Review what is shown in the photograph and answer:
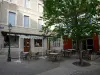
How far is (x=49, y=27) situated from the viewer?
13023 millimetres

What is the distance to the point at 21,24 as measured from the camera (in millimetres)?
18141

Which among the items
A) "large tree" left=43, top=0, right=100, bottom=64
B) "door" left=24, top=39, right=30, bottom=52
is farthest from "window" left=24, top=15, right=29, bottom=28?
"large tree" left=43, top=0, right=100, bottom=64

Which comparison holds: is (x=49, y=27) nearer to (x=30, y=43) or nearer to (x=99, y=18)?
(x=99, y=18)

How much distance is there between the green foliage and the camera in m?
10.9

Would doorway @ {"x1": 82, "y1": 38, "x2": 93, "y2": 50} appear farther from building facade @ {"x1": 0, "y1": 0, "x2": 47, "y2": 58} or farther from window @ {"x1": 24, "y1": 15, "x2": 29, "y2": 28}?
window @ {"x1": 24, "y1": 15, "x2": 29, "y2": 28}

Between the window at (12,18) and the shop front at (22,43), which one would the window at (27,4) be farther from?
the shop front at (22,43)

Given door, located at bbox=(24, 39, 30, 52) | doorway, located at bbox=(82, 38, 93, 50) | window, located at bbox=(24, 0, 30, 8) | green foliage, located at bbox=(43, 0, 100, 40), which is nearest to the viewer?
green foliage, located at bbox=(43, 0, 100, 40)

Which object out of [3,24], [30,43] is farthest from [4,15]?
[30,43]

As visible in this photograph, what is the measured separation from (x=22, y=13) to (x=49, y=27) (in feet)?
22.6

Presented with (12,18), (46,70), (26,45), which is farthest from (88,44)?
(46,70)

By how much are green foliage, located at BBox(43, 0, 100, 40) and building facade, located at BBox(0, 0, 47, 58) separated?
12.7 ft

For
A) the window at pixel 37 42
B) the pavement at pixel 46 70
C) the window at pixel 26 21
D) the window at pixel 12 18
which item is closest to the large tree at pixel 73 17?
the pavement at pixel 46 70

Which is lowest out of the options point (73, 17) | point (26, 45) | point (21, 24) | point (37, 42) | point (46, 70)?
point (46, 70)

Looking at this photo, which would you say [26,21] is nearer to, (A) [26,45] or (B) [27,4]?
(B) [27,4]
